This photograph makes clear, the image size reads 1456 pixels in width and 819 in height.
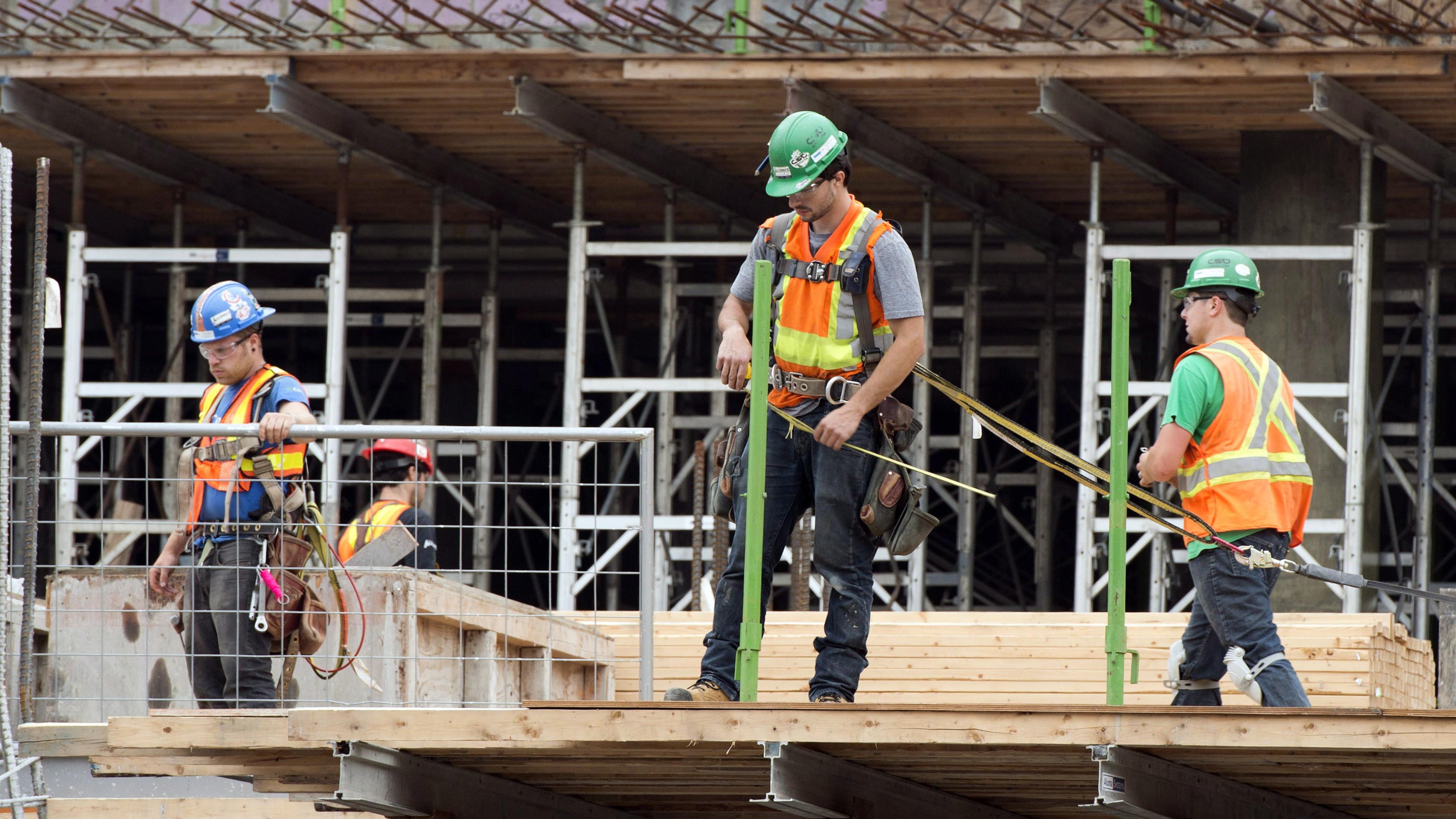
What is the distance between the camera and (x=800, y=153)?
710 centimetres

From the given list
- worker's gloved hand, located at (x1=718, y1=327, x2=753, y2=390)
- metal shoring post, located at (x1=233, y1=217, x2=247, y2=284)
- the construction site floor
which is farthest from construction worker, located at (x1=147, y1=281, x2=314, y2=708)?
metal shoring post, located at (x1=233, y1=217, x2=247, y2=284)

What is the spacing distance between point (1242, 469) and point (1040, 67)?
6.55 m

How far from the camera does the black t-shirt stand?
37.6 ft

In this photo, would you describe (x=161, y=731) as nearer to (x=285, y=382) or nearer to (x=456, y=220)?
(x=285, y=382)

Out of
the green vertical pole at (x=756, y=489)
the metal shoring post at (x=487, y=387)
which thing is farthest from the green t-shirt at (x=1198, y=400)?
the metal shoring post at (x=487, y=387)

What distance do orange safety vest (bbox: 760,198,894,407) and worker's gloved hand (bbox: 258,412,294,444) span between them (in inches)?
83.7

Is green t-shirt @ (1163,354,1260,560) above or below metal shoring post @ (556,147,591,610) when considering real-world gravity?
below

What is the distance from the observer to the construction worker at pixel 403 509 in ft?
38.1

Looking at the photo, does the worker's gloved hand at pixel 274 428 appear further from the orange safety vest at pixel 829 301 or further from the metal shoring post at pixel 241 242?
the metal shoring post at pixel 241 242

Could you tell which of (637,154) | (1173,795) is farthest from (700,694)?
(637,154)

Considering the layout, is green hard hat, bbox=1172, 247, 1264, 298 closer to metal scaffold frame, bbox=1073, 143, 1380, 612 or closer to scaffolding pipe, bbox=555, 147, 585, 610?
metal scaffold frame, bbox=1073, 143, 1380, 612

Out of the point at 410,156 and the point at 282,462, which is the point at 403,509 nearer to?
the point at 282,462

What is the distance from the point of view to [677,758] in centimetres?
724

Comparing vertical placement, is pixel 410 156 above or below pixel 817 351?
above
